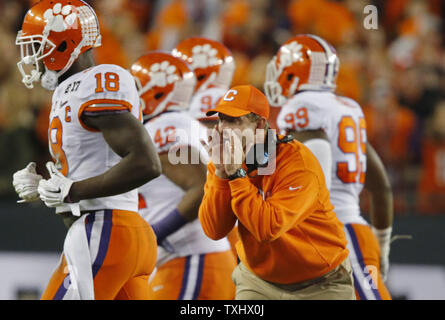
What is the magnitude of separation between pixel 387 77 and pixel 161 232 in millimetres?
4139

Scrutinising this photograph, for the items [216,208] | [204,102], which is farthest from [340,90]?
[216,208]

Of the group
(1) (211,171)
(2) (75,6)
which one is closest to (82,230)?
(1) (211,171)

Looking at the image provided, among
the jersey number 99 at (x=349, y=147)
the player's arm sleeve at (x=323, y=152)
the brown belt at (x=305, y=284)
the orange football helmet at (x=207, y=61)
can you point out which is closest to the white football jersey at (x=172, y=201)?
the player's arm sleeve at (x=323, y=152)

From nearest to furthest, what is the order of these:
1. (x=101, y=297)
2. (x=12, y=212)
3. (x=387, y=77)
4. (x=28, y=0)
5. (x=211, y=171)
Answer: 1. (x=101, y=297)
2. (x=211, y=171)
3. (x=12, y=212)
4. (x=387, y=77)
5. (x=28, y=0)

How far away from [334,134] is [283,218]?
123cm

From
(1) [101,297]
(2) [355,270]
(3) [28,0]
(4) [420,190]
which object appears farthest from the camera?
(3) [28,0]

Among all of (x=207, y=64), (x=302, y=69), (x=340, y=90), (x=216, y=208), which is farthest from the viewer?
(x=340, y=90)

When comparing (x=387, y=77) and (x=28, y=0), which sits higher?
(x=28, y=0)

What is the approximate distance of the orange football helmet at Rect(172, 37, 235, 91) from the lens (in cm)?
564

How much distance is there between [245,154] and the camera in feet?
10.7

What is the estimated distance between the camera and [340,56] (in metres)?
7.61

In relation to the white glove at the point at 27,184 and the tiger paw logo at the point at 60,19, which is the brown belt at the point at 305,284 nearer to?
the white glove at the point at 27,184

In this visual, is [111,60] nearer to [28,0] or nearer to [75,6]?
[28,0]

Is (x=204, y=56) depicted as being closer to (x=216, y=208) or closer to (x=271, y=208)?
(x=216, y=208)
